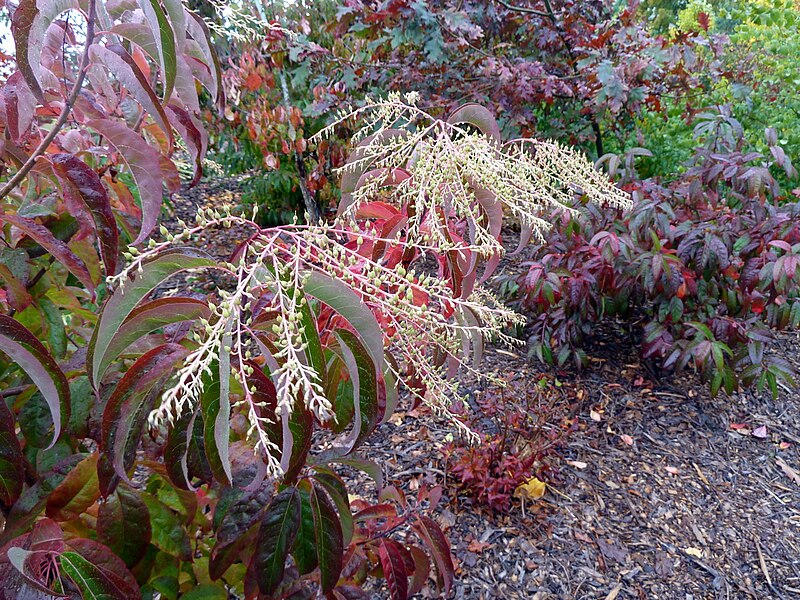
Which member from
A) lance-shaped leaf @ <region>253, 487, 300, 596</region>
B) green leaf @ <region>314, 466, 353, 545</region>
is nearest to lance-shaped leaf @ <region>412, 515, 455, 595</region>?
green leaf @ <region>314, 466, 353, 545</region>

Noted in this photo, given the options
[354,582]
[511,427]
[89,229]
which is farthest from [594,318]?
[89,229]

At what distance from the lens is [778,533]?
7.31 ft

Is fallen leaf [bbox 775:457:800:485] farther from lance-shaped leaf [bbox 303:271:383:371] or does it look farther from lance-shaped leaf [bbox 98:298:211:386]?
lance-shaped leaf [bbox 98:298:211:386]

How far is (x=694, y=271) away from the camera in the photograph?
2664mm

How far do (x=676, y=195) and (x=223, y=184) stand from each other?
15.4 feet

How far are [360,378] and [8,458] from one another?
48 cm

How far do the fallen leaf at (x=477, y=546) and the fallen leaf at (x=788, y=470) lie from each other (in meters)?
1.57

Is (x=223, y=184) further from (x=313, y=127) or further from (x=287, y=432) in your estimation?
(x=287, y=432)

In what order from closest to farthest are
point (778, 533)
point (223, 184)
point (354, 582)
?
point (354, 582) → point (778, 533) → point (223, 184)

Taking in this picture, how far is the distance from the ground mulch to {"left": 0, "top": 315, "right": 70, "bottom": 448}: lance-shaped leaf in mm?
1489

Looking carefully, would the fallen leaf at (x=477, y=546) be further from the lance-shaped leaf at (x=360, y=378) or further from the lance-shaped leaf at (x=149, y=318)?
the lance-shaped leaf at (x=149, y=318)

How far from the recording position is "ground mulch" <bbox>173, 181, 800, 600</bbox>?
1.99 meters

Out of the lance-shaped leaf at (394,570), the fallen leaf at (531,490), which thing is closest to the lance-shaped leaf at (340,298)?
the lance-shaped leaf at (394,570)

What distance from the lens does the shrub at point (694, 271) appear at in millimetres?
2508
